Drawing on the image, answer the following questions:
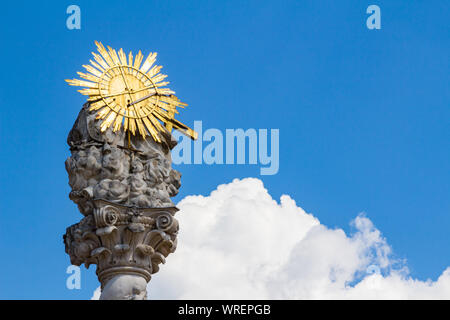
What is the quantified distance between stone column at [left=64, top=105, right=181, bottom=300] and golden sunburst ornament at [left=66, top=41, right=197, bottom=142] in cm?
35

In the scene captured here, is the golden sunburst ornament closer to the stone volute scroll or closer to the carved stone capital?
the stone volute scroll

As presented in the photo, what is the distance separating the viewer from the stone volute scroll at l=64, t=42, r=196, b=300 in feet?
53.8

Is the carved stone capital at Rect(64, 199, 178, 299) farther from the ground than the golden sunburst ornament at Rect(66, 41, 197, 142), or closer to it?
closer to it

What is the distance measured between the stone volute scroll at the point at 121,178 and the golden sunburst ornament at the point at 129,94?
19 mm

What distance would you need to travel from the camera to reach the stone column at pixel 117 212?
643 inches

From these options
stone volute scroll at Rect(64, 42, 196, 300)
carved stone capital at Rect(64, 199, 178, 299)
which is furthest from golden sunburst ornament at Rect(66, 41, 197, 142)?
carved stone capital at Rect(64, 199, 178, 299)

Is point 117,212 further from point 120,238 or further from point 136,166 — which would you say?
point 136,166

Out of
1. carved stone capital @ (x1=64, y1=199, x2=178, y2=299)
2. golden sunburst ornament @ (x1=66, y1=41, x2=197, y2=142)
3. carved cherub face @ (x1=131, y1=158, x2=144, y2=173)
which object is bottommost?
carved stone capital @ (x1=64, y1=199, x2=178, y2=299)

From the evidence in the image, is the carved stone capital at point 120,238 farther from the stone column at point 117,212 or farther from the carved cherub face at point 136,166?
the carved cherub face at point 136,166

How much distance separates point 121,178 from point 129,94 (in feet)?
6.19

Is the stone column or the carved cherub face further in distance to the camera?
the carved cherub face

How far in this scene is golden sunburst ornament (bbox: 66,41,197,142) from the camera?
1745 centimetres

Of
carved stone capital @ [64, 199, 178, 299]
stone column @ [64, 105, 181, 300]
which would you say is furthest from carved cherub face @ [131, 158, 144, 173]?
carved stone capital @ [64, 199, 178, 299]

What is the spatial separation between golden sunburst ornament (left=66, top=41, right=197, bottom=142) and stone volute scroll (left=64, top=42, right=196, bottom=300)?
0.02 metres
